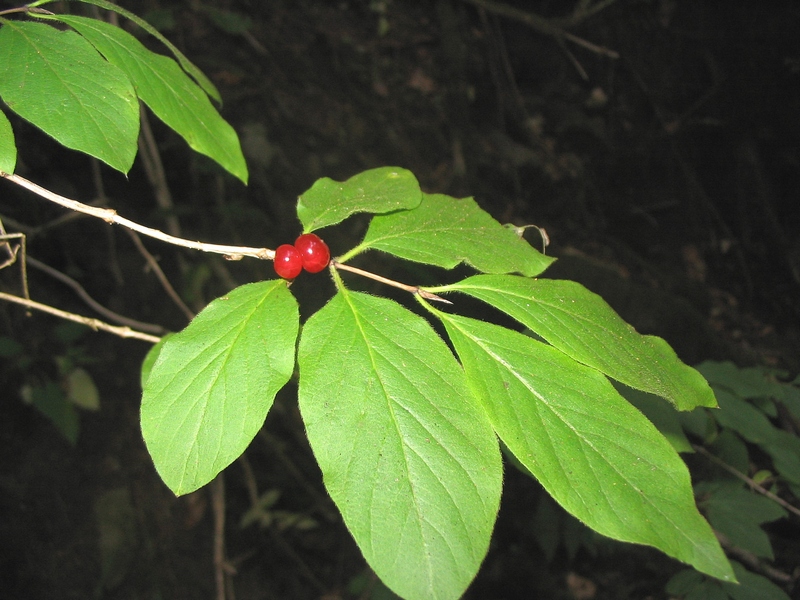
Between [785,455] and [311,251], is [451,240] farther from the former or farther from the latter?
[785,455]

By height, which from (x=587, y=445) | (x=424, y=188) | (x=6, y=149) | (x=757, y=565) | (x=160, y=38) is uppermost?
(x=160, y=38)

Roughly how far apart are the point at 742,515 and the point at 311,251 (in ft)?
5.92

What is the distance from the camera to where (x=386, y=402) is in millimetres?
759

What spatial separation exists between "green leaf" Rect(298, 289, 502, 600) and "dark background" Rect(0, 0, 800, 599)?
116cm

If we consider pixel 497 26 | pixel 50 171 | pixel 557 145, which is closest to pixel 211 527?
pixel 50 171

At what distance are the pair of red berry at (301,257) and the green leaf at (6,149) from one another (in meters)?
0.42

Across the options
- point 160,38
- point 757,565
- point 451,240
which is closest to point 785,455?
point 757,565

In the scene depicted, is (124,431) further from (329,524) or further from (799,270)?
(799,270)

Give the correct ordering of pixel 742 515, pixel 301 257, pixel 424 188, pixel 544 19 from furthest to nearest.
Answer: pixel 424 188
pixel 544 19
pixel 742 515
pixel 301 257

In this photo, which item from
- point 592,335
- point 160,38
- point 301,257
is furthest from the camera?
point 160,38

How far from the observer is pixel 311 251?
0.99 metres

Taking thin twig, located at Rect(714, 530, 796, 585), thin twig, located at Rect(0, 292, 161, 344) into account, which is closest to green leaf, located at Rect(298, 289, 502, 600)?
thin twig, located at Rect(0, 292, 161, 344)

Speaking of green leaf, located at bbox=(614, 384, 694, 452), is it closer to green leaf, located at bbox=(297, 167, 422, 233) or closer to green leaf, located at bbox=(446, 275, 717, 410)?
Result: green leaf, located at bbox=(446, 275, 717, 410)

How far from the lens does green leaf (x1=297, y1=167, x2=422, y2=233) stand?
103 centimetres
